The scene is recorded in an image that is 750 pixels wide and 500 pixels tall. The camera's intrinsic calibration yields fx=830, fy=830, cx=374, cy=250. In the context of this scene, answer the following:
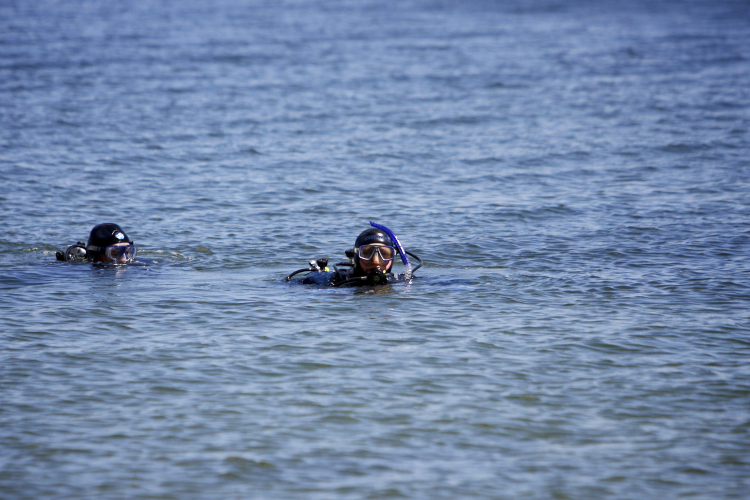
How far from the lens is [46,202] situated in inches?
717

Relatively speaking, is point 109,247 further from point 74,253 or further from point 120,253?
point 74,253

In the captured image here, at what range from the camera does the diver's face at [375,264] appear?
38.8 ft

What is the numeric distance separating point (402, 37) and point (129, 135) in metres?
28.0

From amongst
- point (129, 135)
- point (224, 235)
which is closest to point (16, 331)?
point (224, 235)

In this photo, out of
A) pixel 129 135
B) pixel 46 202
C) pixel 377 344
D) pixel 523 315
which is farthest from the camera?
pixel 129 135

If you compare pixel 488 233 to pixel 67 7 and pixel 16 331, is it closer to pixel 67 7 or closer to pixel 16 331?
pixel 16 331

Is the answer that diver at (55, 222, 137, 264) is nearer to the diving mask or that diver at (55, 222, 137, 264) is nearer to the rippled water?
the rippled water

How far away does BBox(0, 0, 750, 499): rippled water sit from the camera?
7.20 meters

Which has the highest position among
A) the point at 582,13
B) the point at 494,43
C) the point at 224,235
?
the point at 582,13

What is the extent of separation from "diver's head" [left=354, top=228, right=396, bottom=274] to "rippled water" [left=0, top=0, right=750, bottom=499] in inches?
18.1

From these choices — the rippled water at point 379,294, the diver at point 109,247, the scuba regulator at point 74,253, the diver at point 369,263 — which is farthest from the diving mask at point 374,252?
the scuba regulator at point 74,253

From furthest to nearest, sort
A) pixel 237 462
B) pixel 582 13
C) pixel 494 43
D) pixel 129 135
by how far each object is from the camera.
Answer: pixel 582 13
pixel 494 43
pixel 129 135
pixel 237 462

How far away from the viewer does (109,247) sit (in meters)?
13.3

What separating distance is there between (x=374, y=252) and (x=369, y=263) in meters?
0.19
